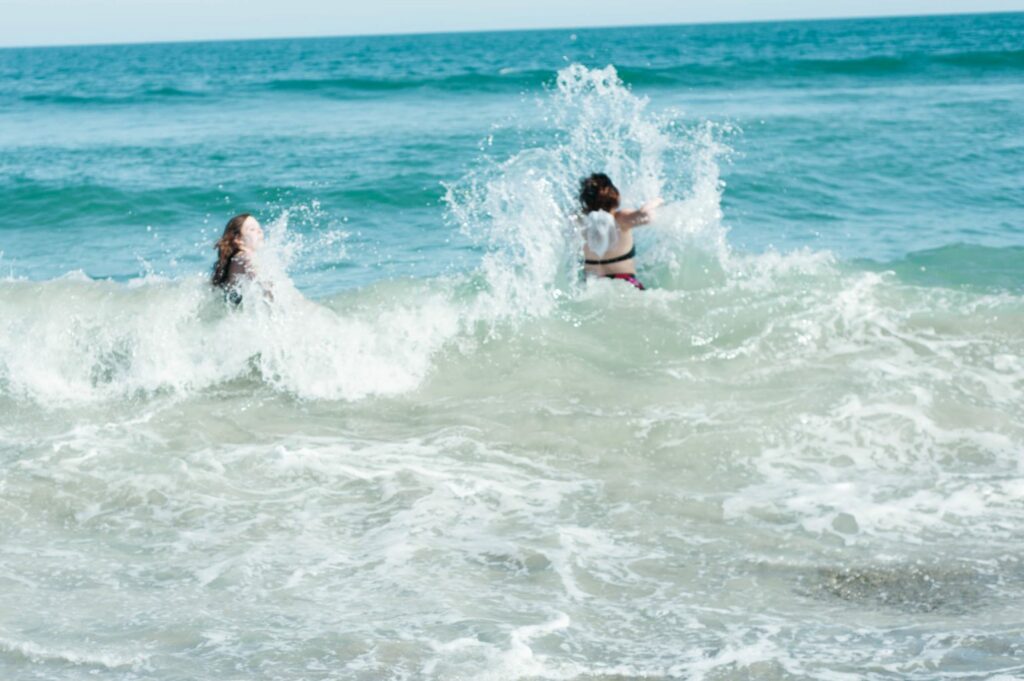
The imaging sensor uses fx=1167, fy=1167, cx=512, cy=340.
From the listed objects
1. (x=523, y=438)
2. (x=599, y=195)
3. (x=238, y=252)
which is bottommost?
(x=523, y=438)

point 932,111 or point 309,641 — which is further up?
point 932,111

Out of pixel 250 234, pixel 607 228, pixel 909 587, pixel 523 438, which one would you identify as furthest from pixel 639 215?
pixel 909 587

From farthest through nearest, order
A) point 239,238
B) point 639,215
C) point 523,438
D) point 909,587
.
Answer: point 639,215 → point 239,238 → point 523,438 → point 909,587

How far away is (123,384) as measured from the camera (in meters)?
8.21

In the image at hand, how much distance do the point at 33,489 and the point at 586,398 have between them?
3.43 m

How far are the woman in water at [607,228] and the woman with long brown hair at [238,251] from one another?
2570mm

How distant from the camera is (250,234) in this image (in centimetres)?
848

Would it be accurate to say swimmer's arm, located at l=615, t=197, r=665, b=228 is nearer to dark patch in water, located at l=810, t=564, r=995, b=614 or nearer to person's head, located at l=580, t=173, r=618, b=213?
Answer: person's head, located at l=580, t=173, r=618, b=213

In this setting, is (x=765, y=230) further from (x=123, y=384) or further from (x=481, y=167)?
(x=123, y=384)

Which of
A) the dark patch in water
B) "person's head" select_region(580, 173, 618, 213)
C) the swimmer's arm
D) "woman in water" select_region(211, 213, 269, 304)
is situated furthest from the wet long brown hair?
the dark patch in water

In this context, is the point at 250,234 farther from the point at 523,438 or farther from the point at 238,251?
the point at 523,438

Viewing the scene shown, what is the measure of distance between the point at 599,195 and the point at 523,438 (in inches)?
111

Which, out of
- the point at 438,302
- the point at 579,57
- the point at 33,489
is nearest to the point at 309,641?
the point at 33,489

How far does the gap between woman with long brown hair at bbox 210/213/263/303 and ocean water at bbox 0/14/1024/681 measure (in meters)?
0.18
